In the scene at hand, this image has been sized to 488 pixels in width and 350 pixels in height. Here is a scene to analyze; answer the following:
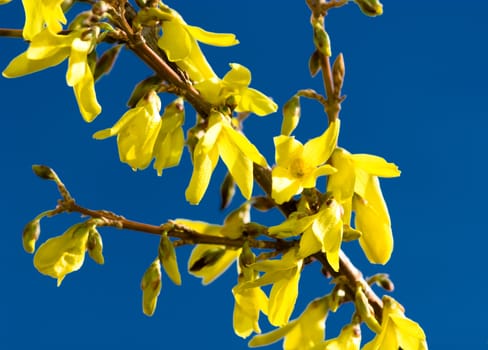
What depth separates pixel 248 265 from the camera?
5.29 ft

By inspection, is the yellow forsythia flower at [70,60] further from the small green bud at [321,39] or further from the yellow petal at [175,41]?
the small green bud at [321,39]

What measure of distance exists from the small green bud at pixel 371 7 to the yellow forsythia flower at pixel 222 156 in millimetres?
376

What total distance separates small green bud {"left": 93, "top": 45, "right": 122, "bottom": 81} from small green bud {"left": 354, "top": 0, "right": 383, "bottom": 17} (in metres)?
0.50

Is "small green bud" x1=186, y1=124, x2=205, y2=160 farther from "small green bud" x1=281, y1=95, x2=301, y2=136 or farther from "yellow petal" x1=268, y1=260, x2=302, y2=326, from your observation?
"yellow petal" x1=268, y1=260, x2=302, y2=326

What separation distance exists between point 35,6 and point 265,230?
0.62 metres

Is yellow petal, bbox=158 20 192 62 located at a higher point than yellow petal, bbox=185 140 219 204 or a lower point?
higher

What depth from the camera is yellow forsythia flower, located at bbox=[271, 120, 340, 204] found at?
1570 millimetres

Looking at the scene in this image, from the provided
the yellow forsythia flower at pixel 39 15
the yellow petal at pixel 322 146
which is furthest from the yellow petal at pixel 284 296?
the yellow forsythia flower at pixel 39 15

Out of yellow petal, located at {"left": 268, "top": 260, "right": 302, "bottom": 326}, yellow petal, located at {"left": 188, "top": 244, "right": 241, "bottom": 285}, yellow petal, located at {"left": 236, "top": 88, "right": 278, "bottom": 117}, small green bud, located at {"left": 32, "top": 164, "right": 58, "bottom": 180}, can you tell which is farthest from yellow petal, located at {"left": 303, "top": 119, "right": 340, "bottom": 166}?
small green bud, located at {"left": 32, "top": 164, "right": 58, "bottom": 180}

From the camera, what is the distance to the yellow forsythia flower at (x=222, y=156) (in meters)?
1.54

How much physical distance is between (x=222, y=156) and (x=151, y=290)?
1.04 ft

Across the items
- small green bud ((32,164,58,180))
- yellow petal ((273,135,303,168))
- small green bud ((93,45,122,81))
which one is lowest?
small green bud ((32,164,58,180))

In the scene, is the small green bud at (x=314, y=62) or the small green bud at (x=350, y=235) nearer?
the small green bud at (x=350, y=235)

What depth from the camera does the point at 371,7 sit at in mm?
1673
